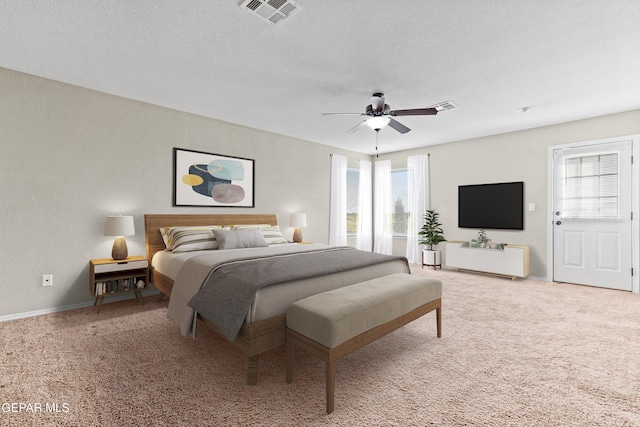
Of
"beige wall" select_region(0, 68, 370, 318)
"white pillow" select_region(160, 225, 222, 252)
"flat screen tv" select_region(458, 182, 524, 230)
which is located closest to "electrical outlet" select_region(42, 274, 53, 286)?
"beige wall" select_region(0, 68, 370, 318)

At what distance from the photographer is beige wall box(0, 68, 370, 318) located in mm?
3125

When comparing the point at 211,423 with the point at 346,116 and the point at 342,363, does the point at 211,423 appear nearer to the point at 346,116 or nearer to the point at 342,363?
the point at 342,363

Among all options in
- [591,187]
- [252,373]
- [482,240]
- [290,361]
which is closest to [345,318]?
[290,361]

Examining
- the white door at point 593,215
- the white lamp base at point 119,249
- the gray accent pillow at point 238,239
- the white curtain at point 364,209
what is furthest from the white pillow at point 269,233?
the white door at point 593,215

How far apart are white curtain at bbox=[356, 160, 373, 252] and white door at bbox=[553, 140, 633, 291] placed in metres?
3.52

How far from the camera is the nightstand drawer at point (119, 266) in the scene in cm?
337

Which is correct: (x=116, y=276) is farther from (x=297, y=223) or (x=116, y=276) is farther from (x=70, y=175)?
(x=297, y=223)

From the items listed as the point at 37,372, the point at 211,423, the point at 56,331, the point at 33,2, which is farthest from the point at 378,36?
the point at 56,331

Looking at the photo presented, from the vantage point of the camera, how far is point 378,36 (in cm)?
246

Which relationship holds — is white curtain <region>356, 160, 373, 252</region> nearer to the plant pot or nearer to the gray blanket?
the plant pot

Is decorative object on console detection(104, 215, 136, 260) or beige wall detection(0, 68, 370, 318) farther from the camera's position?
decorative object on console detection(104, 215, 136, 260)

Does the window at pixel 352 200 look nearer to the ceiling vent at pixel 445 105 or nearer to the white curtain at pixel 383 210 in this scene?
the white curtain at pixel 383 210

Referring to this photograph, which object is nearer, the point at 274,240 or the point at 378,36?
the point at 378,36

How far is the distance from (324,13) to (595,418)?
10.1 feet
